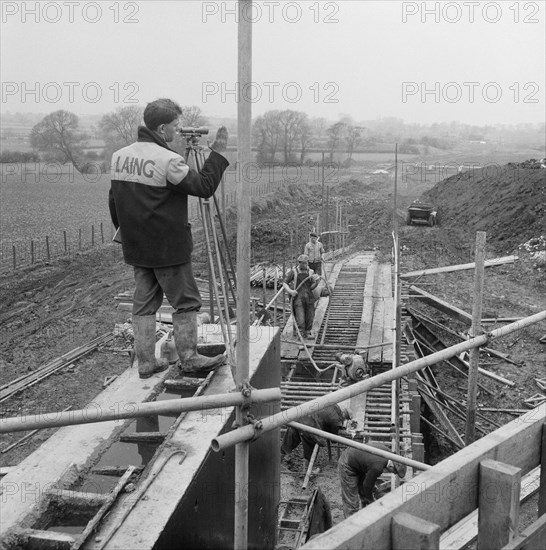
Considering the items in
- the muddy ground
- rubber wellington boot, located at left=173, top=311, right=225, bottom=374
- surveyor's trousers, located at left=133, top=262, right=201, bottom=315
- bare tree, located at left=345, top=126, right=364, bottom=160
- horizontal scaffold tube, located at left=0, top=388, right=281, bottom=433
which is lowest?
the muddy ground

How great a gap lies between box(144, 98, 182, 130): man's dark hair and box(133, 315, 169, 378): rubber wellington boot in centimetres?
120

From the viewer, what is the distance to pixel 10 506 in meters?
3.18

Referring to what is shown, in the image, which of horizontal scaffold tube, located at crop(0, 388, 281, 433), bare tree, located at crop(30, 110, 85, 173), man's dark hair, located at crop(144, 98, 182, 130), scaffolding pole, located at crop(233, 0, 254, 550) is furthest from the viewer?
bare tree, located at crop(30, 110, 85, 173)

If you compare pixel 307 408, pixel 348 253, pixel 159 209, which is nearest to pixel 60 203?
pixel 348 253

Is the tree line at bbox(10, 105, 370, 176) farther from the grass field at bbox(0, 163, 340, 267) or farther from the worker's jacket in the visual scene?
the worker's jacket

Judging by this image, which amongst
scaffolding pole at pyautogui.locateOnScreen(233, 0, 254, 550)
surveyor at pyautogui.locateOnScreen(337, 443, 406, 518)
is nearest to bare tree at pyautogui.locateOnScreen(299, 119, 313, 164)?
surveyor at pyautogui.locateOnScreen(337, 443, 406, 518)

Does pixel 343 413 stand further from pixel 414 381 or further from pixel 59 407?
pixel 59 407

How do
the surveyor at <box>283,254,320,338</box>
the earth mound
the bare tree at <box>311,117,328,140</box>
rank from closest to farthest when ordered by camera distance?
the surveyor at <box>283,254,320,338</box> < the earth mound < the bare tree at <box>311,117,328,140</box>

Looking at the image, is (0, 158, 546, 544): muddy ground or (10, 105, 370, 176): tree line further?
(10, 105, 370, 176): tree line

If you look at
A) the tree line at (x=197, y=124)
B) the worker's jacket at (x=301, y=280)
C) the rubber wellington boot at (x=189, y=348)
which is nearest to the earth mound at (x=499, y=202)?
the tree line at (x=197, y=124)

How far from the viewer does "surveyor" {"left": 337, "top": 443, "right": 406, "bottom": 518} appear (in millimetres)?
7383

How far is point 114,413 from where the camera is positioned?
108 inches

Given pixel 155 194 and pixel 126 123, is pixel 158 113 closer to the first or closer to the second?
pixel 155 194

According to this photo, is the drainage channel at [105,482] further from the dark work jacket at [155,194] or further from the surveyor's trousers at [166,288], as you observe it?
the dark work jacket at [155,194]
